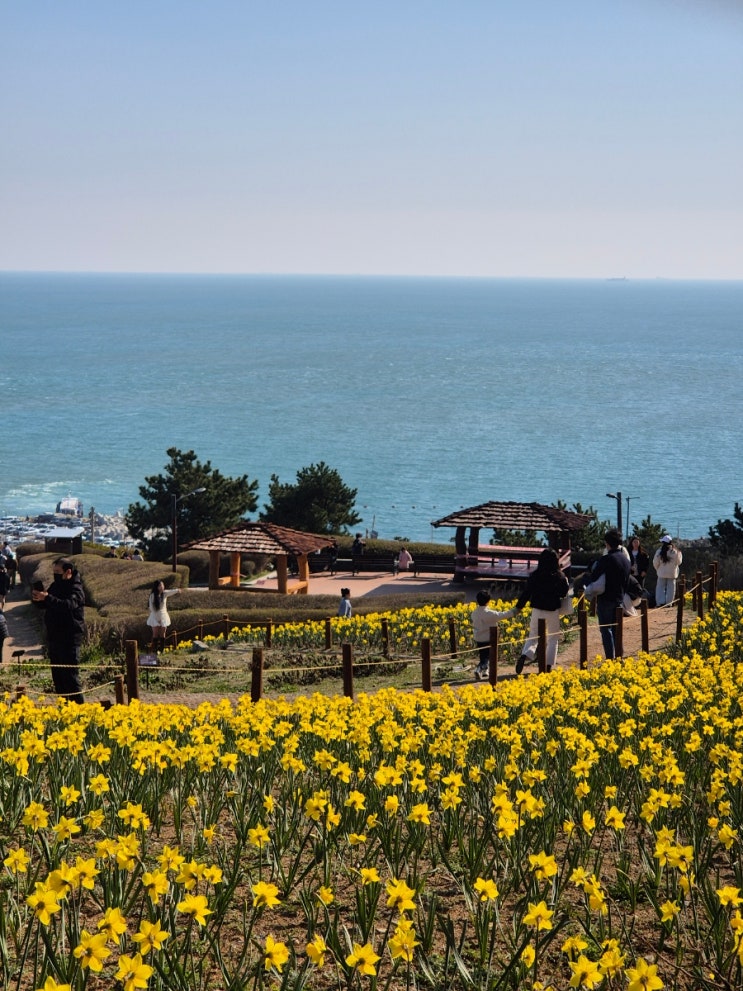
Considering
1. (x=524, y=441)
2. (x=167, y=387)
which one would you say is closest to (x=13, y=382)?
(x=167, y=387)

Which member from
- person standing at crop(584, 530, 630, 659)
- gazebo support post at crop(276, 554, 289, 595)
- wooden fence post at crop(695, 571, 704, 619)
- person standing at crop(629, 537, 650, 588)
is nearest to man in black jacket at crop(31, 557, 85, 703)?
person standing at crop(584, 530, 630, 659)

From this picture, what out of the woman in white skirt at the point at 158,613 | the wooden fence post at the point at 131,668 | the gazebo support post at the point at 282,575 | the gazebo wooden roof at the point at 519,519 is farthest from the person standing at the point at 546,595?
the gazebo wooden roof at the point at 519,519

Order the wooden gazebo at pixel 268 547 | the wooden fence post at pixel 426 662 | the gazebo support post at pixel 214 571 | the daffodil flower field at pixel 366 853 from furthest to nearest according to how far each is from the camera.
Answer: the gazebo support post at pixel 214 571, the wooden gazebo at pixel 268 547, the wooden fence post at pixel 426 662, the daffodil flower field at pixel 366 853

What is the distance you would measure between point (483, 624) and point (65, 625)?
619 cm

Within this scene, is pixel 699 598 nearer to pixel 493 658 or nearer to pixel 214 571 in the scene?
pixel 493 658

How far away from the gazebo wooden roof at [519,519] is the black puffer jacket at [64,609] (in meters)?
21.5

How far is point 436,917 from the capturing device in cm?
609

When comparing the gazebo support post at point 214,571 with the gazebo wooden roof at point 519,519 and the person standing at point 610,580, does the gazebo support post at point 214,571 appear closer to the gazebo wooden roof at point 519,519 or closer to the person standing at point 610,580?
the gazebo wooden roof at point 519,519

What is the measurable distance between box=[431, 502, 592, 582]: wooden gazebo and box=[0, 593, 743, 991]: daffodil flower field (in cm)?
2368

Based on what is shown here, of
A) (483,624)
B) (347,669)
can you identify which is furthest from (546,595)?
(347,669)

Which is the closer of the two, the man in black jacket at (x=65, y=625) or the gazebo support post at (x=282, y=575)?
the man in black jacket at (x=65, y=625)

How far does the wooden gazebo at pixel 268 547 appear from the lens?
33.2m

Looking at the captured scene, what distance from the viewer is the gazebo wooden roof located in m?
34.3

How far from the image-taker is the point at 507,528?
35062 mm
